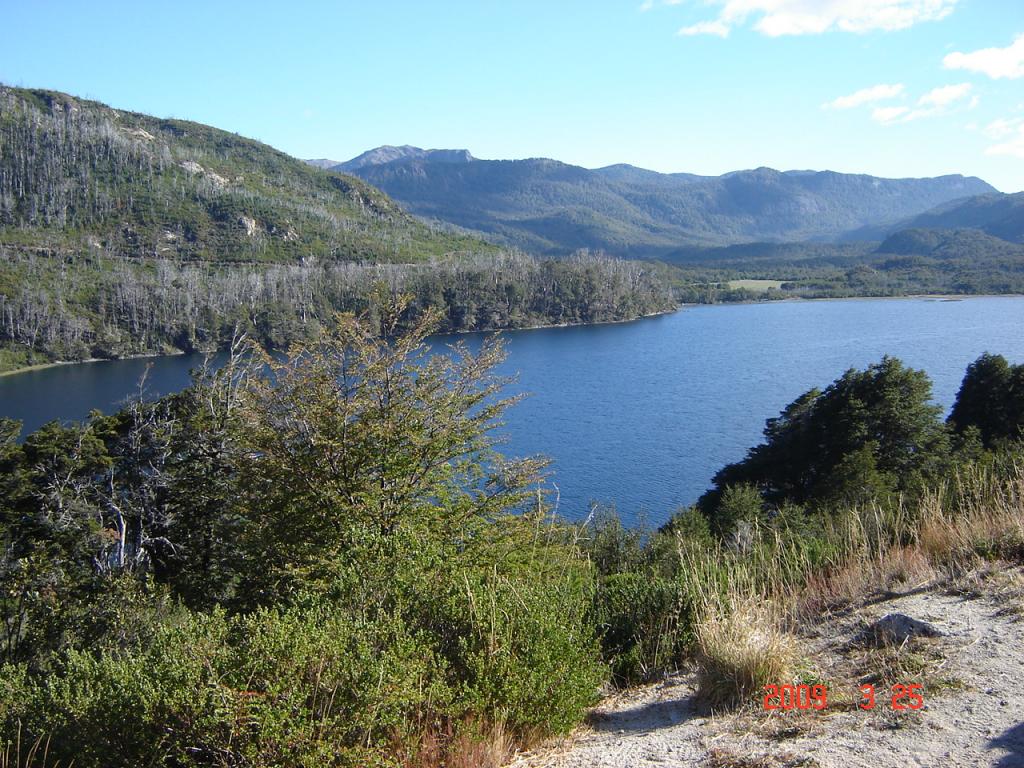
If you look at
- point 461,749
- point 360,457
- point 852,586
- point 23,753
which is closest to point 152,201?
point 360,457

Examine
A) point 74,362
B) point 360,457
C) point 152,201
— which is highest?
point 152,201

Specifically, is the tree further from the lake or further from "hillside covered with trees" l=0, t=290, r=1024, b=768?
the lake

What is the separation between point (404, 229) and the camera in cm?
16225

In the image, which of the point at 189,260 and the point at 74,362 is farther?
the point at 189,260

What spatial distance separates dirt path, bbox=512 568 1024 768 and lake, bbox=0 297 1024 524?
954 cm

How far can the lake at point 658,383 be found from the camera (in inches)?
1432

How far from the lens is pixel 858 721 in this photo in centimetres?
342

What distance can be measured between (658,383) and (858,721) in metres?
55.3

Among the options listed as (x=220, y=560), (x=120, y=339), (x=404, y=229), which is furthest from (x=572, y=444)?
(x=404, y=229)

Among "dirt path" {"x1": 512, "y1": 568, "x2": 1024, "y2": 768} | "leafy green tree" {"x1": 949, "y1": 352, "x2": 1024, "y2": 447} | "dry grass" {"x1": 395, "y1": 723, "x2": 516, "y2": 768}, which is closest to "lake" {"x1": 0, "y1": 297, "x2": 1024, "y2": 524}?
"dirt path" {"x1": 512, "y1": 568, "x2": 1024, "y2": 768}

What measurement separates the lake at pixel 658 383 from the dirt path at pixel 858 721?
9.54m

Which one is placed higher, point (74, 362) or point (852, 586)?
point (852, 586)

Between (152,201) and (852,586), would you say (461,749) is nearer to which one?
(852,586)

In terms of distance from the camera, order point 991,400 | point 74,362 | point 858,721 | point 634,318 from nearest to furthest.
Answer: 1. point 858,721
2. point 991,400
3. point 74,362
4. point 634,318
